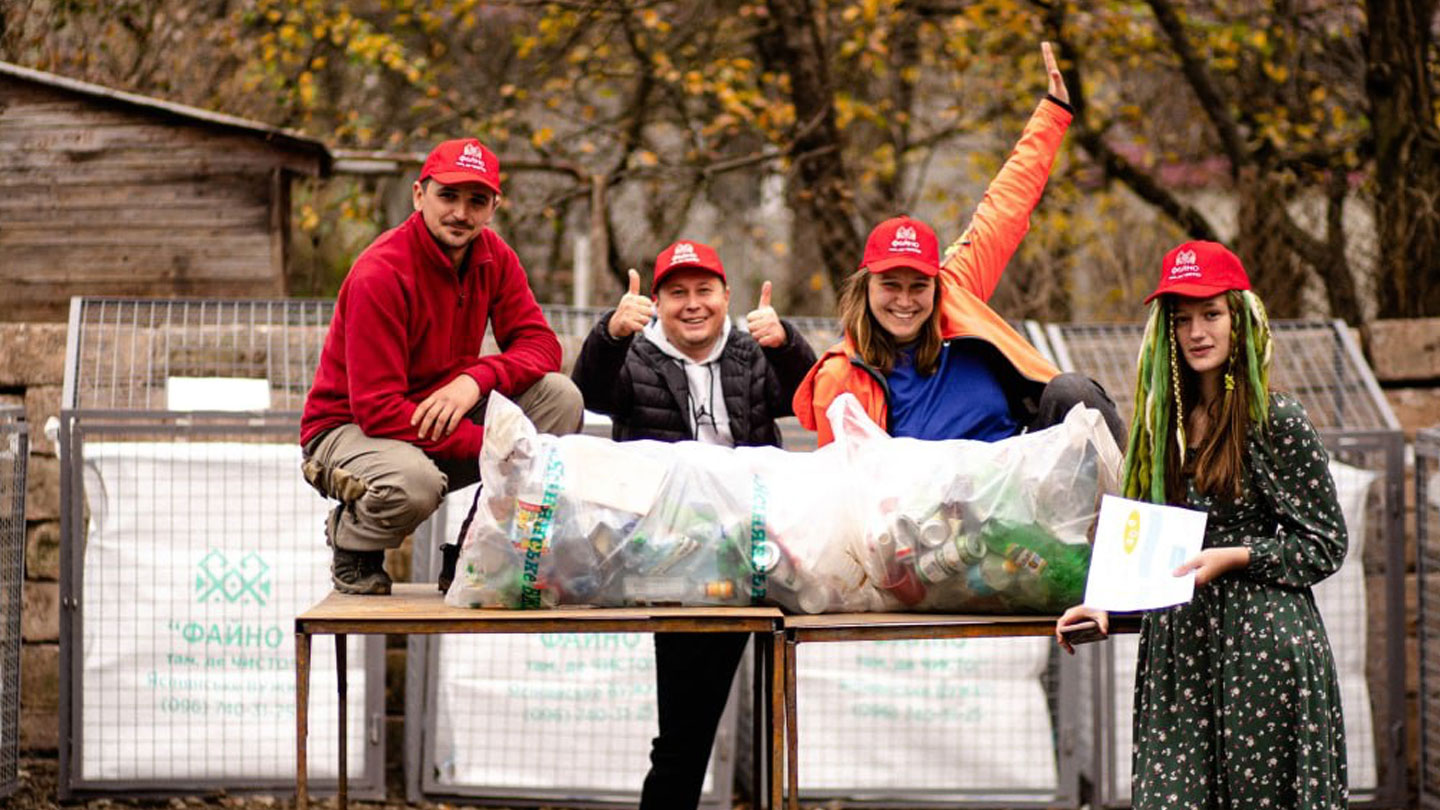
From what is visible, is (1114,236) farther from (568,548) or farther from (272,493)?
(568,548)

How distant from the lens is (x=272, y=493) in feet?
19.5

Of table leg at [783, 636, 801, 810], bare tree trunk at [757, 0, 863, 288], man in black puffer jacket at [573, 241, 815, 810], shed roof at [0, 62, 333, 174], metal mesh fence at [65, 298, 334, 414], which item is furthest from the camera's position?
bare tree trunk at [757, 0, 863, 288]

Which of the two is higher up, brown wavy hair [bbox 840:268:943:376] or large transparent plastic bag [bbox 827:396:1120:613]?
brown wavy hair [bbox 840:268:943:376]

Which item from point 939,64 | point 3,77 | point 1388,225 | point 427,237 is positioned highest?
point 939,64

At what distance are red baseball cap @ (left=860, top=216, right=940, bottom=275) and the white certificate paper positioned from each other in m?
0.78

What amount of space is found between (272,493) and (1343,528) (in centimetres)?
392

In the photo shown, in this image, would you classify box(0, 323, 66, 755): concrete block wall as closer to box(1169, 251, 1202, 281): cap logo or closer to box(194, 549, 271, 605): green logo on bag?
box(194, 549, 271, 605): green logo on bag

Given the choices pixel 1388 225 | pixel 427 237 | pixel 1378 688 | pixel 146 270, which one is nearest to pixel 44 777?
Answer: pixel 146 270

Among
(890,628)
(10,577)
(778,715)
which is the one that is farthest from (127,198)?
(890,628)

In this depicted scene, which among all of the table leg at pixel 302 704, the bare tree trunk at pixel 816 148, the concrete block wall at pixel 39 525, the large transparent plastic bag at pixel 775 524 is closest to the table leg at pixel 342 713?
the table leg at pixel 302 704

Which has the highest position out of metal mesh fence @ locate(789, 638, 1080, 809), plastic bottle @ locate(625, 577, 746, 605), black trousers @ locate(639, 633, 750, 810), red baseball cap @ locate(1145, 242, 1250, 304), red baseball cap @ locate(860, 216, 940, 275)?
red baseball cap @ locate(860, 216, 940, 275)

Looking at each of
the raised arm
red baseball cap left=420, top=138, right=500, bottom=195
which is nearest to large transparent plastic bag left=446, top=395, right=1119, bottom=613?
red baseball cap left=420, top=138, right=500, bottom=195

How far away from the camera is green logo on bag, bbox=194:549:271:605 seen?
589 cm

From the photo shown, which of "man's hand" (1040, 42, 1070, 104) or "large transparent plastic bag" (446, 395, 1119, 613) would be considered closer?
"large transparent plastic bag" (446, 395, 1119, 613)
